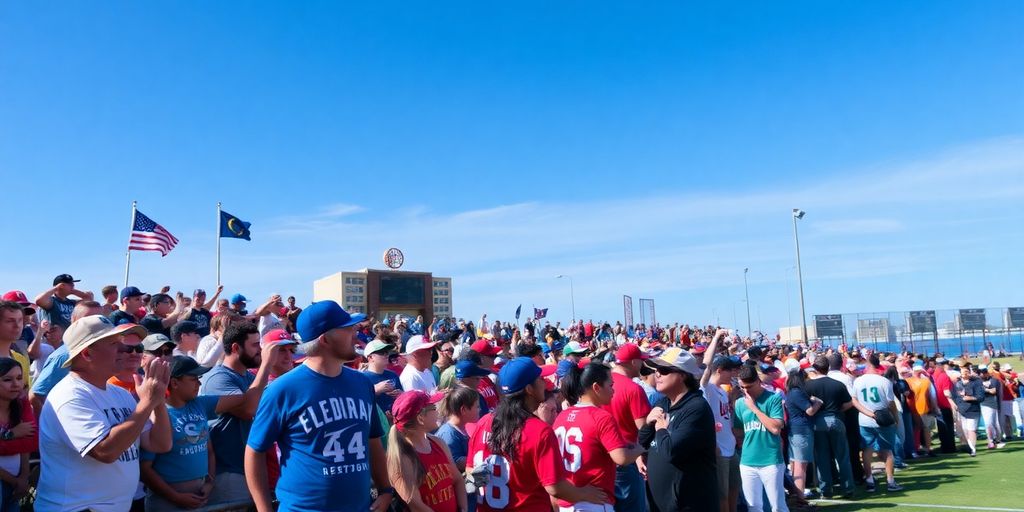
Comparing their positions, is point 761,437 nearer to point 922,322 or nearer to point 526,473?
point 526,473

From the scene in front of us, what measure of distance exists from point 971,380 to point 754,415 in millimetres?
10050

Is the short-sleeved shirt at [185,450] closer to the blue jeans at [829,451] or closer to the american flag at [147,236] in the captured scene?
the blue jeans at [829,451]

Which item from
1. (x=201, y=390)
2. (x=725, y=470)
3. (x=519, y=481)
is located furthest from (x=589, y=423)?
(x=725, y=470)

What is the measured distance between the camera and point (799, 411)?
10.5 metres

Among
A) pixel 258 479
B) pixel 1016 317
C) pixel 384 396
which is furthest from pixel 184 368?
pixel 1016 317

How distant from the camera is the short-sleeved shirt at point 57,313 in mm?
9484

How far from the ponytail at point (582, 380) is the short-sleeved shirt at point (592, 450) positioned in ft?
0.88

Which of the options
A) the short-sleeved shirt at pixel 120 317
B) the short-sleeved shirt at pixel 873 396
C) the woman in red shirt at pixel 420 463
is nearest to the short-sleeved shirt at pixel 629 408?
the woman in red shirt at pixel 420 463

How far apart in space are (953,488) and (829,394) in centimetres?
240

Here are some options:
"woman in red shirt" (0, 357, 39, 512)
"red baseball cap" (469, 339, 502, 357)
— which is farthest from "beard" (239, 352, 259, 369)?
"red baseball cap" (469, 339, 502, 357)

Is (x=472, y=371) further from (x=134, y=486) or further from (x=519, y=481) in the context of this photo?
(x=134, y=486)

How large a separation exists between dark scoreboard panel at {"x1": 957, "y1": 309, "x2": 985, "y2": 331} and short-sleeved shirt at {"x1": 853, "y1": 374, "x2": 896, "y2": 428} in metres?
44.0

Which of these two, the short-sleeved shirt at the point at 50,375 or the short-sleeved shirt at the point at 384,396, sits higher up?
the short-sleeved shirt at the point at 50,375

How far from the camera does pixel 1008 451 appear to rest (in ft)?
48.9
